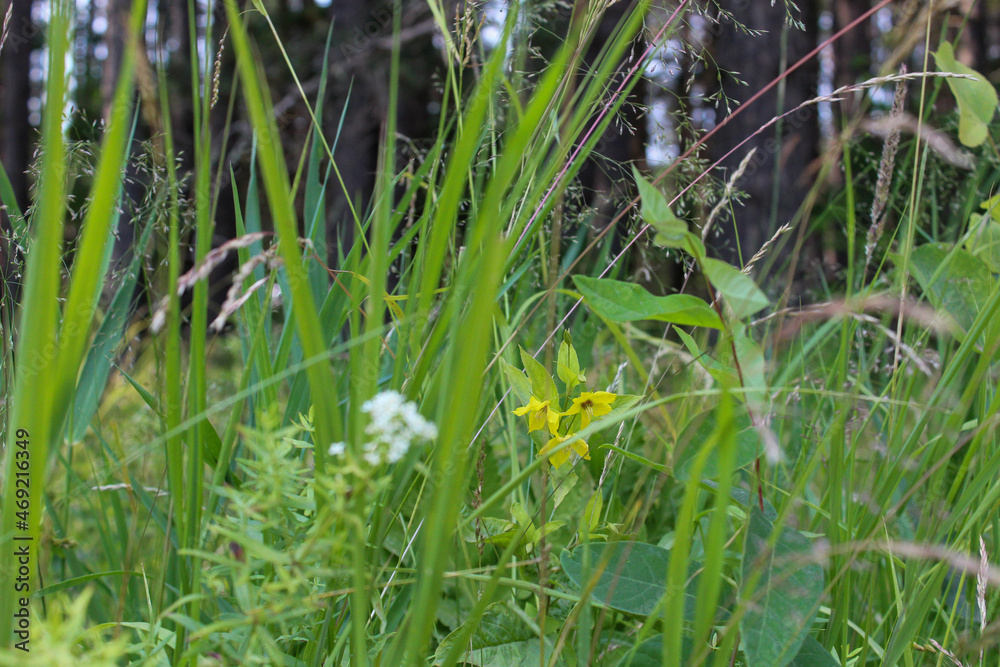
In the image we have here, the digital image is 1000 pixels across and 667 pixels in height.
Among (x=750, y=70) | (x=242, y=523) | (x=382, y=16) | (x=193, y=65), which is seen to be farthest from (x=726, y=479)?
(x=382, y=16)

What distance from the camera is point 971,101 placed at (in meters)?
0.93

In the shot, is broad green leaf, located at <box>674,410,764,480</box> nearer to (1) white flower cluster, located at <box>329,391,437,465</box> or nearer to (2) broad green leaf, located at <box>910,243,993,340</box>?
(1) white flower cluster, located at <box>329,391,437,465</box>

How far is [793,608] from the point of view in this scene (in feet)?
1.70

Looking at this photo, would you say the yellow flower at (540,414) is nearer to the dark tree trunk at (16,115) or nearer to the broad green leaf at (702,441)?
the broad green leaf at (702,441)

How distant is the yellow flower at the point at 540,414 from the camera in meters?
0.64

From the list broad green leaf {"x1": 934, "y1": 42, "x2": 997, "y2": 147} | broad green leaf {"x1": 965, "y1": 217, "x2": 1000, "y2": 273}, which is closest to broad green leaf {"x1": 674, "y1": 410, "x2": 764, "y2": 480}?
broad green leaf {"x1": 965, "y1": 217, "x2": 1000, "y2": 273}

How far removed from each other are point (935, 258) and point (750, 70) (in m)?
3.48

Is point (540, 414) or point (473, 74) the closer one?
point (540, 414)

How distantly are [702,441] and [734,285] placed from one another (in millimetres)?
158

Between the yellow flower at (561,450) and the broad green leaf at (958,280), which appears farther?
the broad green leaf at (958,280)

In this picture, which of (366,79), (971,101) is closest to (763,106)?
(971,101)

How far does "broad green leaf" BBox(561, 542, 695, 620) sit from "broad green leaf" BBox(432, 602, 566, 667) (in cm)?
11

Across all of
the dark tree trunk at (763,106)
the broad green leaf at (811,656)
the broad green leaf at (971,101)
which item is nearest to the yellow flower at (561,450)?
the broad green leaf at (811,656)

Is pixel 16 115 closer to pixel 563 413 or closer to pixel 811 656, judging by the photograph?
pixel 563 413
